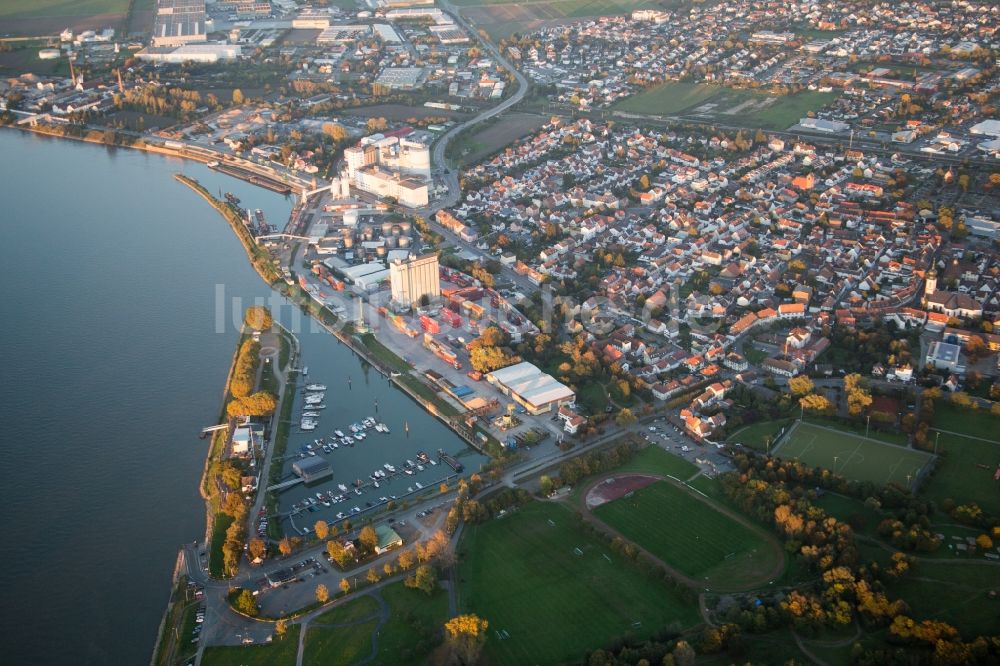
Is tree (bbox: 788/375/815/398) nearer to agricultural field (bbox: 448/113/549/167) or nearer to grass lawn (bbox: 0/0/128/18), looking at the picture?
agricultural field (bbox: 448/113/549/167)

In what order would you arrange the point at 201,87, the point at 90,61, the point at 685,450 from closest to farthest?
the point at 685,450, the point at 201,87, the point at 90,61

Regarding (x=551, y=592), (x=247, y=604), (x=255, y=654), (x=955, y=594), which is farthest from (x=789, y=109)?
(x=255, y=654)

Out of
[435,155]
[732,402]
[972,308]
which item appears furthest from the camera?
[435,155]

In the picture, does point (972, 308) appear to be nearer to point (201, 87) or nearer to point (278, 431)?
point (278, 431)

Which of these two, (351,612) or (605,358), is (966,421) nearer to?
(605,358)

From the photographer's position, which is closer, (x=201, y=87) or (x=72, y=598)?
(x=72, y=598)

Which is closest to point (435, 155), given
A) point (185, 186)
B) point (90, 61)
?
point (185, 186)
